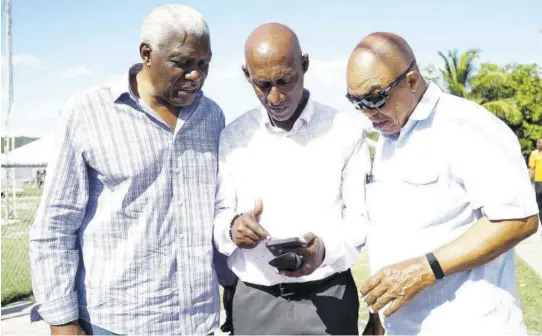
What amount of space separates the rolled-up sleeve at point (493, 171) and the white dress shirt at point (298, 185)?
607mm

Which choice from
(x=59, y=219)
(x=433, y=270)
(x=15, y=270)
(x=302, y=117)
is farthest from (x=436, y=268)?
(x=15, y=270)

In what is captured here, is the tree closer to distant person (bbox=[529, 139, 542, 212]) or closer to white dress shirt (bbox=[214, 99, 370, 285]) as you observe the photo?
distant person (bbox=[529, 139, 542, 212])

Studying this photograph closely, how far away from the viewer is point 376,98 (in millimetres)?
2445

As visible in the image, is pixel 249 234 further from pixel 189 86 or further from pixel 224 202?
pixel 189 86

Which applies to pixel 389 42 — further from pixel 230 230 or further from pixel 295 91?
pixel 230 230

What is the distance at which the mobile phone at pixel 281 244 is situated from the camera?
246 cm

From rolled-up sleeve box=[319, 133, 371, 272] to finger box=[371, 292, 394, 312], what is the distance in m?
0.46

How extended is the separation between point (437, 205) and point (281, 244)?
2.11 ft

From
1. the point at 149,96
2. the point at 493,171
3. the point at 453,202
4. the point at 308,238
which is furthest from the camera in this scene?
the point at 149,96

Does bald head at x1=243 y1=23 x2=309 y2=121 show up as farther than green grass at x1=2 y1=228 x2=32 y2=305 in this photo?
No

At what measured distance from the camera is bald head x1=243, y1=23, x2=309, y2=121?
2.68m

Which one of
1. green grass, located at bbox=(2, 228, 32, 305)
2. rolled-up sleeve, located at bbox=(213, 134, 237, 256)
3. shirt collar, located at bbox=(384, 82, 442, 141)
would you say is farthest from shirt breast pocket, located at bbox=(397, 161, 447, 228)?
green grass, located at bbox=(2, 228, 32, 305)

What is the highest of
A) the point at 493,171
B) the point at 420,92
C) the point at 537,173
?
the point at 420,92

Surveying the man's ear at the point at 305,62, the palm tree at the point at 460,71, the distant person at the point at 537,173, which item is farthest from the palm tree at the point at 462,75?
the man's ear at the point at 305,62
